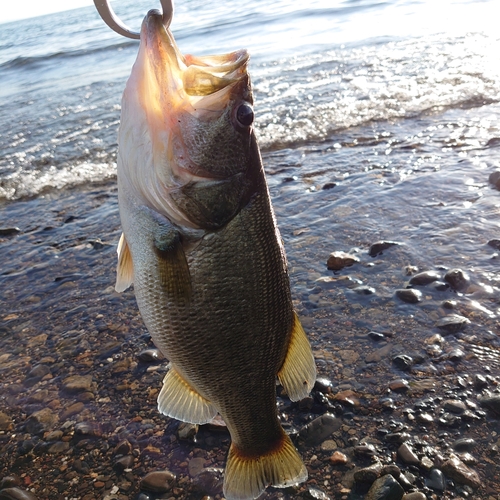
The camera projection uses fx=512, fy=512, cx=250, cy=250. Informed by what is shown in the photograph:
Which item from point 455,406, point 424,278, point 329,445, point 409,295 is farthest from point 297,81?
point 329,445

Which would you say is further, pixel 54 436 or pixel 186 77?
pixel 54 436

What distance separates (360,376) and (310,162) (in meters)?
4.90

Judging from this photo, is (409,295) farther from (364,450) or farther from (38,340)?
(38,340)

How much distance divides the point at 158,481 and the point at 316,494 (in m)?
0.92

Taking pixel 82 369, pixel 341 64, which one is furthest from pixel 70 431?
pixel 341 64

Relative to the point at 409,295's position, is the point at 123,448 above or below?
above

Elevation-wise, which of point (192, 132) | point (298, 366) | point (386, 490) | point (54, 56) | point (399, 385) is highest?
point (192, 132)

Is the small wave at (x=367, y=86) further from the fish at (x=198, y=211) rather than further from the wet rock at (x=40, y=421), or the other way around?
the fish at (x=198, y=211)

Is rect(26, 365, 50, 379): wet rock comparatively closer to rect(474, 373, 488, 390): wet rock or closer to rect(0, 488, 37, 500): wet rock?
rect(0, 488, 37, 500): wet rock

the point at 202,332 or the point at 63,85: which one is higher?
the point at 202,332

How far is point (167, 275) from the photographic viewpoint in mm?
2209

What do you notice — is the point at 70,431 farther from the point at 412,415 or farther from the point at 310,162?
the point at 310,162

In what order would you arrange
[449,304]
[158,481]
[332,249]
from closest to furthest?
1. [158,481]
2. [449,304]
3. [332,249]

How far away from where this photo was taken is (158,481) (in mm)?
3014
